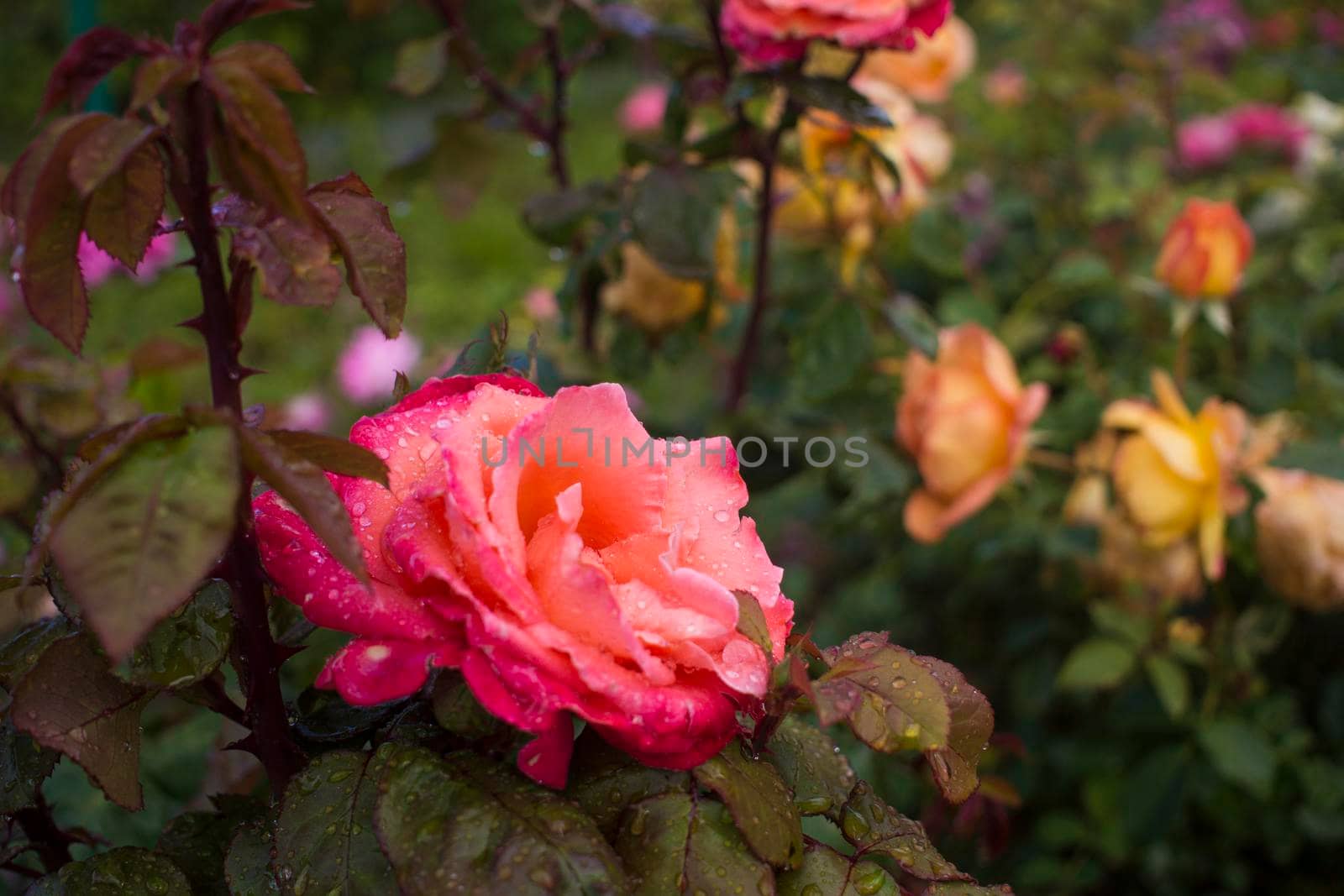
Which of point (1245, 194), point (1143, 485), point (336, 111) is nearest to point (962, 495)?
point (1143, 485)

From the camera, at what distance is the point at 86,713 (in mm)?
375

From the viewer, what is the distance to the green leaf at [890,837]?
395 millimetres

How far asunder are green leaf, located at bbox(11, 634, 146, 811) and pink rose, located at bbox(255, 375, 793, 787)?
2.8 inches

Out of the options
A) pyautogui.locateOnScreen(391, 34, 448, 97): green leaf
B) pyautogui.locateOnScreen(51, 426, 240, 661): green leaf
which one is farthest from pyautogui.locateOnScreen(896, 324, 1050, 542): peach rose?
pyautogui.locateOnScreen(51, 426, 240, 661): green leaf

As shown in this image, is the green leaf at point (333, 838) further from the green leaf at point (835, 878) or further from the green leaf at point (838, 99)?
the green leaf at point (838, 99)

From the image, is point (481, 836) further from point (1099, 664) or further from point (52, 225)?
point (1099, 664)

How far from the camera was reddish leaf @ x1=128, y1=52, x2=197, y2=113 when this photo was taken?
0.30 m

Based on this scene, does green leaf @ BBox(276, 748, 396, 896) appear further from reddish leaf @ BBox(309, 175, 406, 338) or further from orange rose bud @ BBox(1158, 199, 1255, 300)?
orange rose bud @ BBox(1158, 199, 1255, 300)

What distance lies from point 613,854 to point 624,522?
4.6 inches

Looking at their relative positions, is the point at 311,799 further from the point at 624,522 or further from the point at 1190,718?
the point at 1190,718

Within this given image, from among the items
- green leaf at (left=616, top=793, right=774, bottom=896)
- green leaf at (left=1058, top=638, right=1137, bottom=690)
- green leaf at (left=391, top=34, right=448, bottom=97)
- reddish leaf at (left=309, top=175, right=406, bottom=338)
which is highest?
reddish leaf at (left=309, top=175, right=406, bottom=338)

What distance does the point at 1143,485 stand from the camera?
888 mm

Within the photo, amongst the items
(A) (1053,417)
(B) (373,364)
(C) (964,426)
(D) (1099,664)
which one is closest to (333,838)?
(C) (964,426)

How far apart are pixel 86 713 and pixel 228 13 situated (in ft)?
0.75
